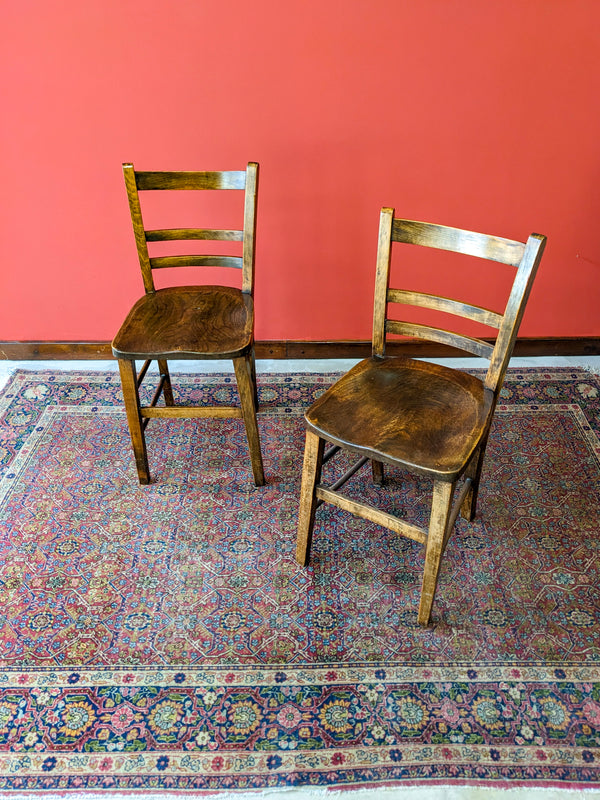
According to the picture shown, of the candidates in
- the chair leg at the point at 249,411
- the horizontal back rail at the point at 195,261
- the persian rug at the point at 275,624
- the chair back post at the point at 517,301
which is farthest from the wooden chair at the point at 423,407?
the horizontal back rail at the point at 195,261

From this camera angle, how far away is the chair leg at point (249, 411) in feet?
6.68

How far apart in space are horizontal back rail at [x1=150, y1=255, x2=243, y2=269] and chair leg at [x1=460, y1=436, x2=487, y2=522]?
109 cm

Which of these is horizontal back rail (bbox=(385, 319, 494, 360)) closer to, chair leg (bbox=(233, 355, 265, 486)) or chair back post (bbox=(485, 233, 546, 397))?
chair back post (bbox=(485, 233, 546, 397))

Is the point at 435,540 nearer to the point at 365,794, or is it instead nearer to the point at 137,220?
the point at 365,794

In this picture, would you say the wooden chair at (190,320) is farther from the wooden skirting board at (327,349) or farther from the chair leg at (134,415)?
the wooden skirting board at (327,349)

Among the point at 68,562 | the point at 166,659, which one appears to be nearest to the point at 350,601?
the point at 166,659

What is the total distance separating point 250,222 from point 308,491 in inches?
38.8

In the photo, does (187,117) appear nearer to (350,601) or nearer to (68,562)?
(68,562)

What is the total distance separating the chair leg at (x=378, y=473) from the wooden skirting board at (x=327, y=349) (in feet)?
2.89

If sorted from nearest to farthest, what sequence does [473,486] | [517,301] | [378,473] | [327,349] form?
[517,301] < [473,486] < [378,473] < [327,349]

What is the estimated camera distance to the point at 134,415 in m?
2.15

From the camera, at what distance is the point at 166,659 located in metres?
1.71

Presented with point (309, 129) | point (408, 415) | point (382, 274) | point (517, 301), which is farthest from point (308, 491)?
point (309, 129)

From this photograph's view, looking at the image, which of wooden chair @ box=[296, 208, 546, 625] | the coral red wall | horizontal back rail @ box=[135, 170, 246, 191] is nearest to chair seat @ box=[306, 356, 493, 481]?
wooden chair @ box=[296, 208, 546, 625]
